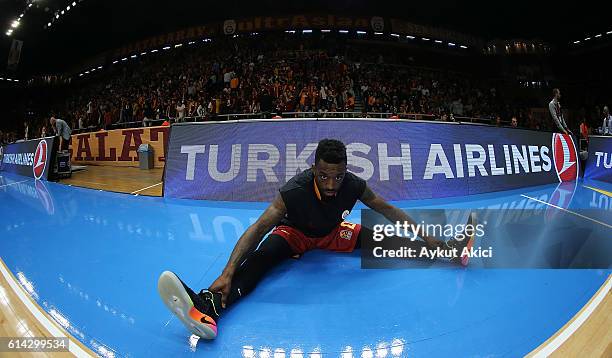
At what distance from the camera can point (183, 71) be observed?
1997 cm

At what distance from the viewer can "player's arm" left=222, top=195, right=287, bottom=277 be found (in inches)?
84.3

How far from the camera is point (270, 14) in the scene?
2103cm

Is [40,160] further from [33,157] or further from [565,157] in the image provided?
[565,157]

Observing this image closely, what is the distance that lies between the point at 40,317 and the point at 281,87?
48.4 feet

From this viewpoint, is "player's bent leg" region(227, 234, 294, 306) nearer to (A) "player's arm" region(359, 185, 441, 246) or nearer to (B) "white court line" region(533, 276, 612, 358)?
(A) "player's arm" region(359, 185, 441, 246)

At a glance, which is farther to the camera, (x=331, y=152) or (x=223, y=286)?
(x=331, y=152)

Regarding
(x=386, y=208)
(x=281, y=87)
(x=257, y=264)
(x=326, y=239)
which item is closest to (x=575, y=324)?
(x=386, y=208)

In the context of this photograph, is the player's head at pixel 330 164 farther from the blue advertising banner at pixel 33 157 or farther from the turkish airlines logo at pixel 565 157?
the blue advertising banner at pixel 33 157

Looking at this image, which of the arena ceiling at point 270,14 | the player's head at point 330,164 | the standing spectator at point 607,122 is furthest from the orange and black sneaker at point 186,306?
the arena ceiling at point 270,14

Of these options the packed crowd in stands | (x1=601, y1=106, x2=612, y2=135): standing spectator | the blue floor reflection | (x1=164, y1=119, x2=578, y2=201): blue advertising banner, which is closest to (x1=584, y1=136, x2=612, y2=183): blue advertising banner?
(x1=601, y1=106, x2=612, y2=135): standing spectator

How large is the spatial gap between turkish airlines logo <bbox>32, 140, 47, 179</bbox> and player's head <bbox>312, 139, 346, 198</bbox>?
1089 centimetres

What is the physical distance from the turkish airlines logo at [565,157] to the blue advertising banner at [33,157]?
45.5 ft

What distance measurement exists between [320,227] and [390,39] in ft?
73.8

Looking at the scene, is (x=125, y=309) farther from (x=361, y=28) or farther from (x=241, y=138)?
(x=361, y=28)
